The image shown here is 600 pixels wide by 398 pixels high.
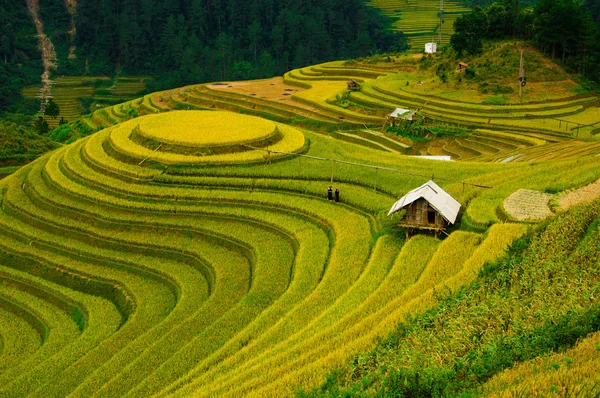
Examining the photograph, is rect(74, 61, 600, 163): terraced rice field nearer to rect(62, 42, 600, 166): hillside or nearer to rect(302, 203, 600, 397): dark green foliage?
rect(62, 42, 600, 166): hillside

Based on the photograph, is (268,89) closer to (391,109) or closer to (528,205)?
(391,109)

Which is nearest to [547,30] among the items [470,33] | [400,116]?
[470,33]

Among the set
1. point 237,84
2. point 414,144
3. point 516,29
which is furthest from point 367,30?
point 414,144

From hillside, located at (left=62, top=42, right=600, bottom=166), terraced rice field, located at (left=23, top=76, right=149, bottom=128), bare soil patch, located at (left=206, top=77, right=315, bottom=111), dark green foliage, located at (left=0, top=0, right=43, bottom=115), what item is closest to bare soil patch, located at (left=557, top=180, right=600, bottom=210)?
hillside, located at (left=62, top=42, right=600, bottom=166)

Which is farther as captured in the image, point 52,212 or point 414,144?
point 414,144

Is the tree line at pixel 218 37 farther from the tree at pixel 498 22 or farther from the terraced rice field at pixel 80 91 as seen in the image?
the tree at pixel 498 22

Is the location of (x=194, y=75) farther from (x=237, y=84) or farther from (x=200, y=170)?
(x=200, y=170)
